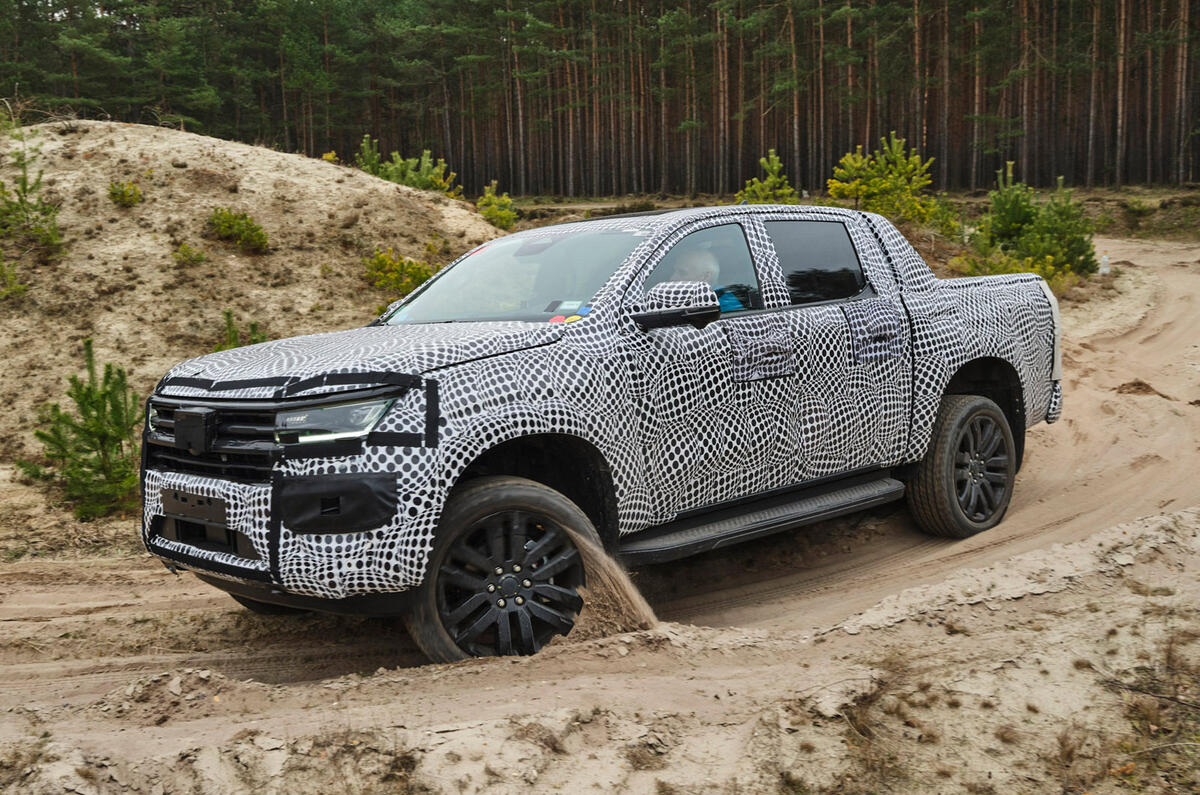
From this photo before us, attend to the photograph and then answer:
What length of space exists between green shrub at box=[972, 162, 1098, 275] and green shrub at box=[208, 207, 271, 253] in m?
11.5

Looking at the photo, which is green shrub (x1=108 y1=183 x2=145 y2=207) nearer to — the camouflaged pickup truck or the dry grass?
the camouflaged pickup truck

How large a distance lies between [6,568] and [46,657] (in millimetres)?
1944

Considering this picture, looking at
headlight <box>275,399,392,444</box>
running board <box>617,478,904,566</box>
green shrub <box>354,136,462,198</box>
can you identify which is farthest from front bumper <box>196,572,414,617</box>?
green shrub <box>354,136,462,198</box>

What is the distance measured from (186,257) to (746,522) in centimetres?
945

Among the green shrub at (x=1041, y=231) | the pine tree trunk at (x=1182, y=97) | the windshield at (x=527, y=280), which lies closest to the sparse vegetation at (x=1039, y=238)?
the green shrub at (x=1041, y=231)

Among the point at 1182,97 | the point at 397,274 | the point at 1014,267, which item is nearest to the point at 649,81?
the point at 1182,97

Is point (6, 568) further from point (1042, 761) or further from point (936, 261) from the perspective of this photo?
point (936, 261)

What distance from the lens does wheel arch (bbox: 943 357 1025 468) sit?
6320mm

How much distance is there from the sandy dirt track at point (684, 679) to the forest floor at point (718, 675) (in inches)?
0.5

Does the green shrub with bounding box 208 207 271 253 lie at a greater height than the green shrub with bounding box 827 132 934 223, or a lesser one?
lesser

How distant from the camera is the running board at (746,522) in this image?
176 inches

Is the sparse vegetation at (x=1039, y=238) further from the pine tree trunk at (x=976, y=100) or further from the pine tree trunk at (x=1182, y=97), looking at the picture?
the pine tree trunk at (x=976, y=100)

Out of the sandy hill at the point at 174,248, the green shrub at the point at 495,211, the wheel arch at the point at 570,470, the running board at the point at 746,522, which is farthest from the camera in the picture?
the green shrub at the point at 495,211

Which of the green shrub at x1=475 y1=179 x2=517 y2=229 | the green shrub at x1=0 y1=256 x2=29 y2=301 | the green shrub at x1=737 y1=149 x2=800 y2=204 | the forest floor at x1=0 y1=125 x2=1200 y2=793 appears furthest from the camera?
the green shrub at x1=737 y1=149 x2=800 y2=204
